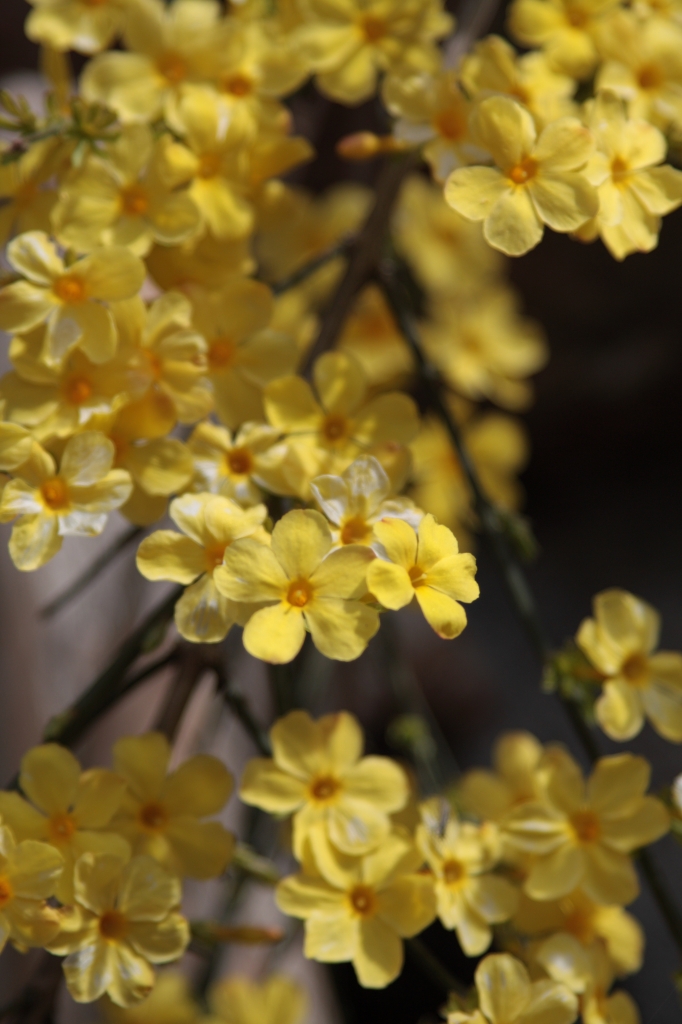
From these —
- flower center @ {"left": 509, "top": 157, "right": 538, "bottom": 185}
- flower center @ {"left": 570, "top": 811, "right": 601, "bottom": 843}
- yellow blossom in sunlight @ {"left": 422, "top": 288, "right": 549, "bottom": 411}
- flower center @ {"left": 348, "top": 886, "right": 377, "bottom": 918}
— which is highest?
flower center @ {"left": 509, "top": 157, "right": 538, "bottom": 185}

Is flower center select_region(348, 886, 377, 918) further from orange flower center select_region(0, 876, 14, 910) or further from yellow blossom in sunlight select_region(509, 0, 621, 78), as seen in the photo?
yellow blossom in sunlight select_region(509, 0, 621, 78)

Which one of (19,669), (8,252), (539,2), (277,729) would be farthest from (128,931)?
(539,2)

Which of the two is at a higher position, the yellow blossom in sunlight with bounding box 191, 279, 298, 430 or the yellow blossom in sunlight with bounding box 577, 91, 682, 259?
the yellow blossom in sunlight with bounding box 577, 91, 682, 259

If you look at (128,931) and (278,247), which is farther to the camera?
(278,247)

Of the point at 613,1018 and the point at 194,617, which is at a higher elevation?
the point at 194,617

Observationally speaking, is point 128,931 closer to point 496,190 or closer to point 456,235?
point 496,190

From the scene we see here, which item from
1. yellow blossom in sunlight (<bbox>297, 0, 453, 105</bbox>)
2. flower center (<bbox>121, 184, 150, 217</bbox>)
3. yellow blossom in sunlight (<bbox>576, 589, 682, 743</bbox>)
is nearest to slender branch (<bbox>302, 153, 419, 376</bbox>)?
yellow blossom in sunlight (<bbox>297, 0, 453, 105</bbox>)
